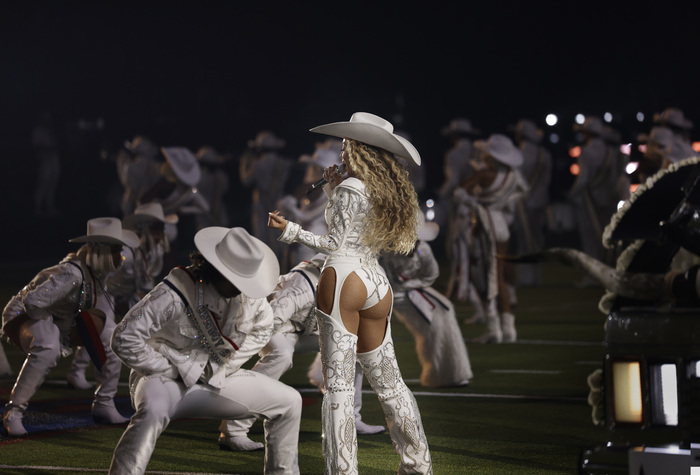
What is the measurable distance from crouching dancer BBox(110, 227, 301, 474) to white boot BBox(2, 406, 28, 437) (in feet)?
6.31

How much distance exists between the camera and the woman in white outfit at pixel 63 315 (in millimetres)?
6918

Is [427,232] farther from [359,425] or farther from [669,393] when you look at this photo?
[669,393]

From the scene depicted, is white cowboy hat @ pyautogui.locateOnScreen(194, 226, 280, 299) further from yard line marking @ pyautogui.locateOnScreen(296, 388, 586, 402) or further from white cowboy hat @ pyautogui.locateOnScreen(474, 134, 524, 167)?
white cowboy hat @ pyautogui.locateOnScreen(474, 134, 524, 167)

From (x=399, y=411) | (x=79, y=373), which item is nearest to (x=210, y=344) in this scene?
(x=399, y=411)

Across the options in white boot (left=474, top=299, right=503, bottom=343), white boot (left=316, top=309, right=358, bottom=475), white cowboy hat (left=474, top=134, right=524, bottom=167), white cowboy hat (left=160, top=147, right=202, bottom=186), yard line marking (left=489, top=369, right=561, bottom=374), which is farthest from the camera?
white cowboy hat (left=160, top=147, right=202, bottom=186)

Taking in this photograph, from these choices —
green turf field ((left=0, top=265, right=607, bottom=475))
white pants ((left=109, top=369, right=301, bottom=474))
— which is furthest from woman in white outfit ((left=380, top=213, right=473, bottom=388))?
white pants ((left=109, top=369, right=301, bottom=474))

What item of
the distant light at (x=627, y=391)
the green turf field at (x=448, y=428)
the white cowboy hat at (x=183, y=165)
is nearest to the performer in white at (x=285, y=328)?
the green turf field at (x=448, y=428)

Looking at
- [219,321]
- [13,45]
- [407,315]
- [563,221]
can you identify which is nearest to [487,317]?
[407,315]

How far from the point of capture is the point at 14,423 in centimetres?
678

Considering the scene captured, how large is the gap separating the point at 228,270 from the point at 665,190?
→ 77.5 inches

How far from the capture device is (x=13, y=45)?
25.7 m

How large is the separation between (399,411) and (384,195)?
39.0 inches

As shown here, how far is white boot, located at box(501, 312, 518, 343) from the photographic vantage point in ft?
37.5

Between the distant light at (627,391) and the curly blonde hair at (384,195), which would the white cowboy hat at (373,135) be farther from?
the distant light at (627,391)
